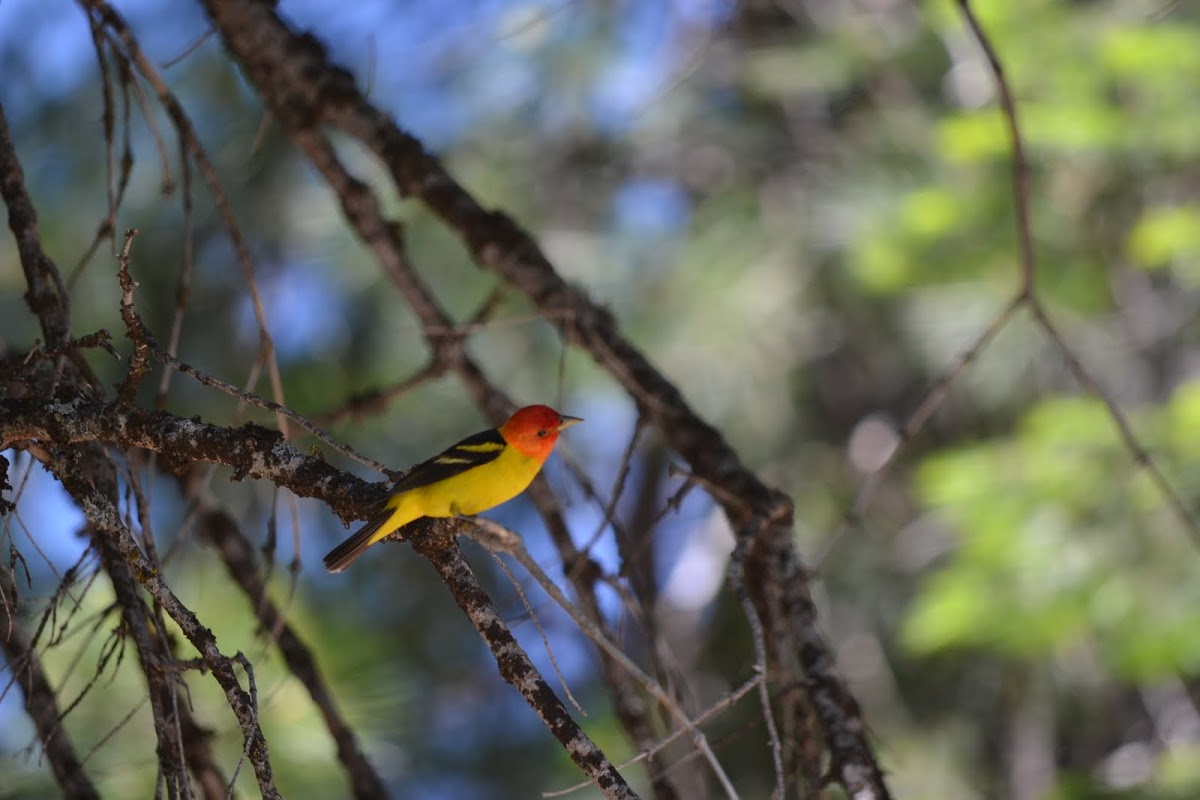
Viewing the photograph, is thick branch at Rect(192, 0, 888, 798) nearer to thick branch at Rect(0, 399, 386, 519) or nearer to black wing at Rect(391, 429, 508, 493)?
black wing at Rect(391, 429, 508, 493)

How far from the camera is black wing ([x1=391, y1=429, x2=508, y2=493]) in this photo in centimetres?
283

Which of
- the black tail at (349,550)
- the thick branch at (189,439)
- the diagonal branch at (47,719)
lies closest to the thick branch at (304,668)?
the black tail at (349,550)

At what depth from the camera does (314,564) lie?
357 inches

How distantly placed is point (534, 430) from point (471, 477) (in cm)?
35

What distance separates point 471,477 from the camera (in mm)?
3074

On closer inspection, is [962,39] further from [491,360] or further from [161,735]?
[161,735]

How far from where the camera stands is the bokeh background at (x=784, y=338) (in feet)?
19.2

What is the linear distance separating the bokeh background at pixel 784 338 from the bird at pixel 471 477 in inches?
81.4

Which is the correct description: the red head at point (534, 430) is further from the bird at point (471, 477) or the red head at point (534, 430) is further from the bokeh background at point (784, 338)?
the bokeh background at point (784, 338)

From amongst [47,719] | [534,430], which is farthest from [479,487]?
[47,719]

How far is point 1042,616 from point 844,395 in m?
4.71

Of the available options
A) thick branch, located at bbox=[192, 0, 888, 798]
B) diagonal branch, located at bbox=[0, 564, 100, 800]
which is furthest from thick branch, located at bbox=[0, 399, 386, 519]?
thick branch, located at bbox=[192, 0, 888, 798]

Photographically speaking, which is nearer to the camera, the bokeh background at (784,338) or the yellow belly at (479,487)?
the yellow belly at (479,487)

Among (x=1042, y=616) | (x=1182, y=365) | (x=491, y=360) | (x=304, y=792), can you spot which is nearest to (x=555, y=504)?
(x=304, y=792)
